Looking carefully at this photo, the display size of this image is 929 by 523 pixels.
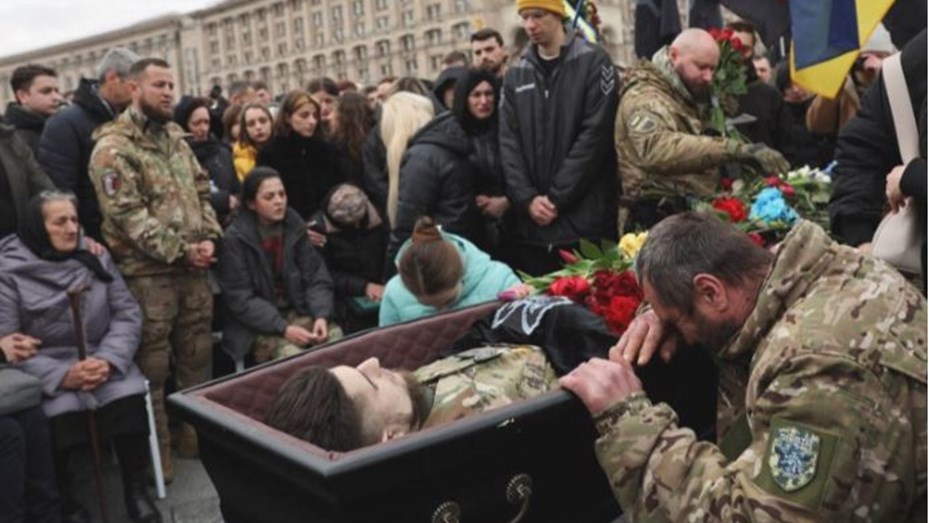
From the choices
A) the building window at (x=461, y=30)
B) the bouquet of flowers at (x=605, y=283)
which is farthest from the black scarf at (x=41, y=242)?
the building window at (x=461, y=30)

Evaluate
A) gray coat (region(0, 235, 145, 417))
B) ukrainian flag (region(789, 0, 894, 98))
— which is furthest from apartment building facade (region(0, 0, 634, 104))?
gray coat (region(0, 235, 145, 417))

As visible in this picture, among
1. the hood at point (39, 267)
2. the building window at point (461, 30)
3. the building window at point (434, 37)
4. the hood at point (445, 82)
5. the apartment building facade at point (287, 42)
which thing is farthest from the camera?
the apartment building facade at point (287, 42)

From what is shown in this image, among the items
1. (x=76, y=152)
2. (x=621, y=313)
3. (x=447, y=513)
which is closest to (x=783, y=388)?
(x=447, y=513)

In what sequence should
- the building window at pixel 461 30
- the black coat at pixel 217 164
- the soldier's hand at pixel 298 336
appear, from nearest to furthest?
the soldier's hand at pixel 298 336 < the black coat at pixel 217 164 < the building window at pixel 461 30

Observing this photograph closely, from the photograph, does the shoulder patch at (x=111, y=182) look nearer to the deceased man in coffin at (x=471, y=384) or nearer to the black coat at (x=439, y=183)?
the black coat at (x=439, y=183)

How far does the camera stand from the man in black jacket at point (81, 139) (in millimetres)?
4668

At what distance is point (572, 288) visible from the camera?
3.04m

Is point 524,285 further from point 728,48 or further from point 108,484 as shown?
point 108,484

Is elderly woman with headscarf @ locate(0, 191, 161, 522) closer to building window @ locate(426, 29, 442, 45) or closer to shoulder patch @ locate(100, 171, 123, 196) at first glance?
shoulder patch @ locate(100, 171, 123, 196)

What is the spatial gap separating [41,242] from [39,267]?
0.37ft

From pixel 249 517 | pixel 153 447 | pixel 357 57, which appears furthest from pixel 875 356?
pixel 357 57

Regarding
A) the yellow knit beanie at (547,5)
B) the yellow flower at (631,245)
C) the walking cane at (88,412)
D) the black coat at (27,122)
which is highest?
the yellow knit beanie at (547,5)

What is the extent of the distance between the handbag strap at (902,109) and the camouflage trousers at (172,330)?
316 cm

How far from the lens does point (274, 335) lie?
4.72 metres
